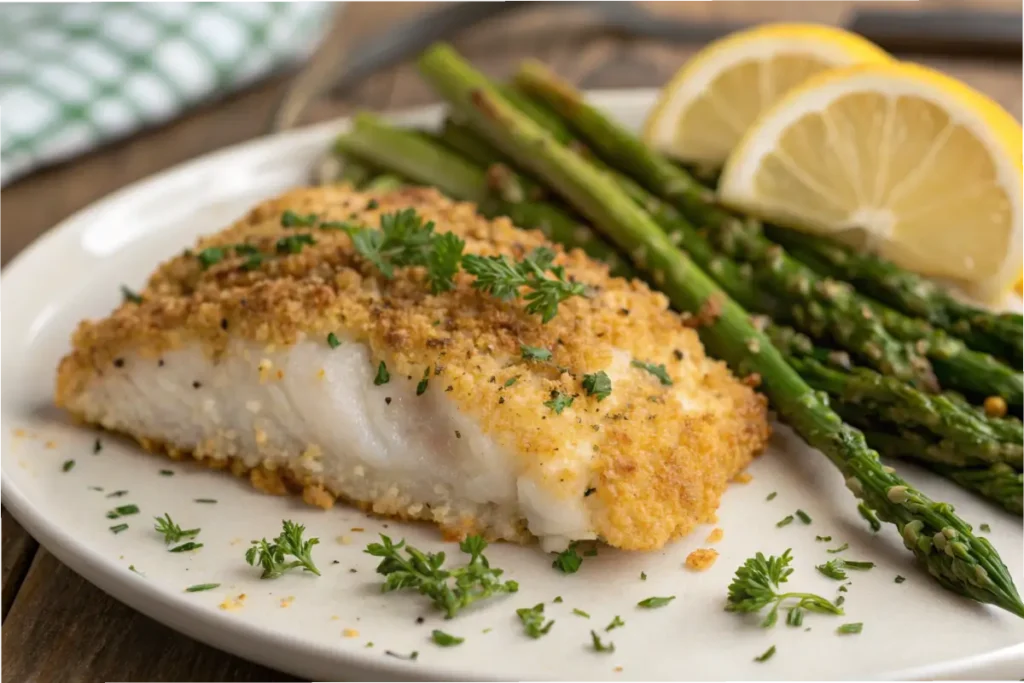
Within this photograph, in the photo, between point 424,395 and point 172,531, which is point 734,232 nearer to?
point 424,395

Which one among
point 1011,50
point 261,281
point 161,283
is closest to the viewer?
point 261,281

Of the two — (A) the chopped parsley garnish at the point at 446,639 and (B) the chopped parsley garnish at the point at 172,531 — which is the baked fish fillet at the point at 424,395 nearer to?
(B) the chopped parsley garnish at the point at 172,531

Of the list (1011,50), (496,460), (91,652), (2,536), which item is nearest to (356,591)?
(496,460)

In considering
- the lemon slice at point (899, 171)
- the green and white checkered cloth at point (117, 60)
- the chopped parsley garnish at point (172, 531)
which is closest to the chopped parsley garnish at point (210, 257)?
the chopped parsley garnish at point (172, 531)

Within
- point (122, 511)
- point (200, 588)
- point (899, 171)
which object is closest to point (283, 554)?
point (200, 588)

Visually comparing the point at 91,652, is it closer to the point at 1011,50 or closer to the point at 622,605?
the point at 622,605

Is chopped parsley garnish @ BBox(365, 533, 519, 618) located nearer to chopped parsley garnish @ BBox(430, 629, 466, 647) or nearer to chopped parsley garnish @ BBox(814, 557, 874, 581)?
chopped parsley garnish @ BBox(430, 629, 466, 647)
